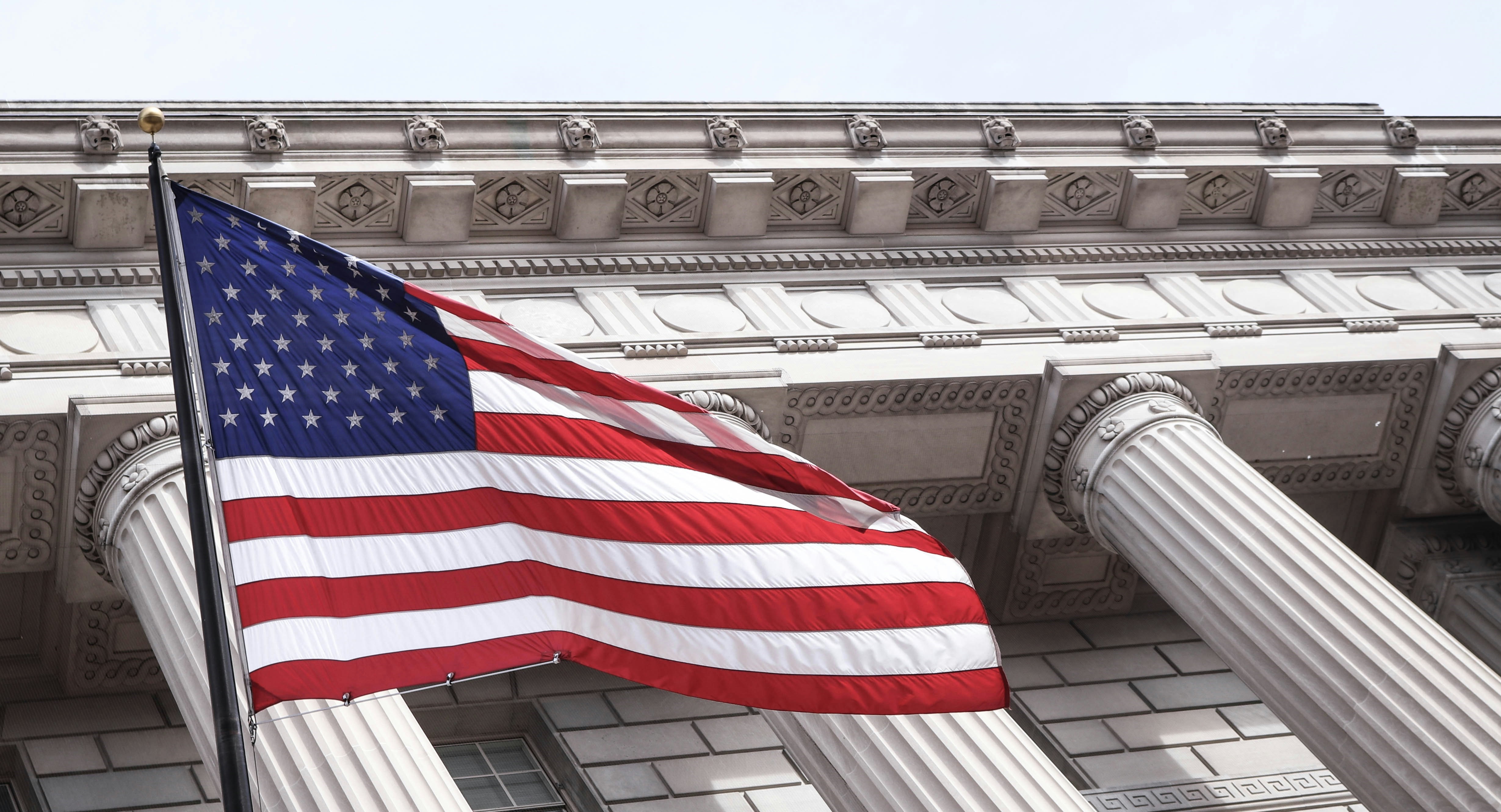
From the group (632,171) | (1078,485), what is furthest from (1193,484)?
(632,171)

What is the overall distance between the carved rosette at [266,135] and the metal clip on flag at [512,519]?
6.62m

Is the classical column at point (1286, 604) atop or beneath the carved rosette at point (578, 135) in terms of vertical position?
beneath

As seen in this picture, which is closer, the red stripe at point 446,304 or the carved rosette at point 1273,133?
the red stripe at point 446,304

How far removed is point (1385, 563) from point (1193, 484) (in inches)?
247

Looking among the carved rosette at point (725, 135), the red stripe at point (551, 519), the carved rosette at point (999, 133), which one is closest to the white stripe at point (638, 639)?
the red stripe at point (551, 519)

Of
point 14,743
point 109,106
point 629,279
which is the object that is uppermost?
point 109,106

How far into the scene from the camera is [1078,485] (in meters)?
17.0

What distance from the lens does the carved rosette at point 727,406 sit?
15.9m

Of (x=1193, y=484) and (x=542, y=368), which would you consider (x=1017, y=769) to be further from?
(x=542, y=368)

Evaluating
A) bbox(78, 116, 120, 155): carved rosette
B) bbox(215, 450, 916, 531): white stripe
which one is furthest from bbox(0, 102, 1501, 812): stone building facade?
bbox(215, 450, 916, 531): white stripe

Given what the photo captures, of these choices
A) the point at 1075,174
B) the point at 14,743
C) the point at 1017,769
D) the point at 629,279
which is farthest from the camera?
the point at 1075,174

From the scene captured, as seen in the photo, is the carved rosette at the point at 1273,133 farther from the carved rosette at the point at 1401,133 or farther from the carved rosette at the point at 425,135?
the carved rosette at the point at 425,135

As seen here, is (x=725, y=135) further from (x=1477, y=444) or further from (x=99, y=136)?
(x=1477, y=444)

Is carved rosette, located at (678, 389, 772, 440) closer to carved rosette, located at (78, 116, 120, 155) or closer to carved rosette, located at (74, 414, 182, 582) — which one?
carved rosette, located at (74, 414, 182, 582)
